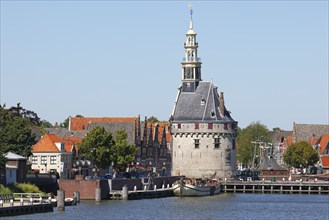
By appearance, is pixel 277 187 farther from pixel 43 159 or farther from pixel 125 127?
pixel 43 159

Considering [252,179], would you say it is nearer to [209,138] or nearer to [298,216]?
[209,138]

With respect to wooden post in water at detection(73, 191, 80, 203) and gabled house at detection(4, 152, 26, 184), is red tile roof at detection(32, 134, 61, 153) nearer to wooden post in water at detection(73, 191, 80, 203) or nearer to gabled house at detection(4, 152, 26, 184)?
gabled house at detection(4, 152, 26, 184)

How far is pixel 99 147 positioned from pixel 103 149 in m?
0.66

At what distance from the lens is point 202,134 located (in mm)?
146875

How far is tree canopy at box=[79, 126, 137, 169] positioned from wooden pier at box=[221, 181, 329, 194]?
54.2 ft

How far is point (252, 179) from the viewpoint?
15325 cm

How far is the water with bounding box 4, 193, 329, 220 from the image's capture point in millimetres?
96188

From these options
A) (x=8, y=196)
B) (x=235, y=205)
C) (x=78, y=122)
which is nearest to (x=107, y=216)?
(x=8, y=196)

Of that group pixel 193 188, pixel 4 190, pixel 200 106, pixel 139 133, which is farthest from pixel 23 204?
pixel 139 133

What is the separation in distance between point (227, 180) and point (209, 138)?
19.9 ft

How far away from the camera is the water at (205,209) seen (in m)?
96.2

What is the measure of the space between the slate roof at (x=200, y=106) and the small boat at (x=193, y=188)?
1211 cm

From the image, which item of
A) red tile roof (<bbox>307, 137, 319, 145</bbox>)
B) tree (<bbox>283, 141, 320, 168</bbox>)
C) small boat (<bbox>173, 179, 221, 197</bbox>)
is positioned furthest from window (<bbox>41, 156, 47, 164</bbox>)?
red tile roof (<bbox>307, 137, 319, 145</bbox>)

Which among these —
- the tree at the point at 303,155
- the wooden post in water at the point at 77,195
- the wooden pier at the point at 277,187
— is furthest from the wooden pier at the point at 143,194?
the tree at the point at 303,155
